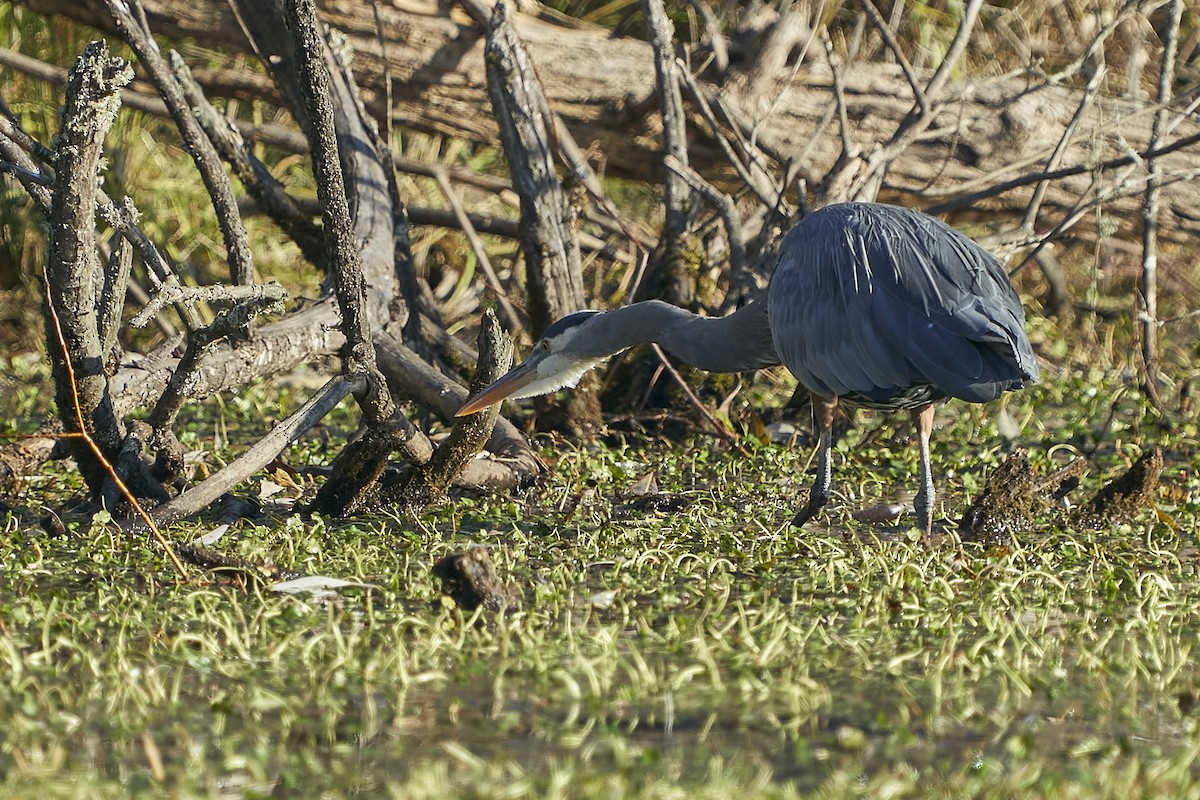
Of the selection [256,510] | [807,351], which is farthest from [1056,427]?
[256,510]

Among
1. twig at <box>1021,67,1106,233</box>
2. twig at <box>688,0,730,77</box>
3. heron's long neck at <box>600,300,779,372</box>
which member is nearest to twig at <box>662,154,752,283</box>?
heron's long neck at <box>600,300,779,372</box>

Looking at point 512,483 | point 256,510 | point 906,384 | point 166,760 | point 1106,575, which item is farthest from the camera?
point 512,483

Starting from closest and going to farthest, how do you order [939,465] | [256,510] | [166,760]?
[166,760], [256,510], [939,465]

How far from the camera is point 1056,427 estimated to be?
6.39m

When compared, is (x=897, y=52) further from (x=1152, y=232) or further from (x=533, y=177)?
(x=533, y=177)

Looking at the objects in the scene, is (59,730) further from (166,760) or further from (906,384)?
(906,384)

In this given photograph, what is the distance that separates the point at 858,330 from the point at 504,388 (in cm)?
123

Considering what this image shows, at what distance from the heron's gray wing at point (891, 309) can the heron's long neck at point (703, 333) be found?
23 cm

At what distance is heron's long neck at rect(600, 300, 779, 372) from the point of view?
4.86 metres

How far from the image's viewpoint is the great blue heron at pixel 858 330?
13.2 ft

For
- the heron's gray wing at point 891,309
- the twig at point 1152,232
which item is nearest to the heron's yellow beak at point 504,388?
the heron's gray wing at point 891,309

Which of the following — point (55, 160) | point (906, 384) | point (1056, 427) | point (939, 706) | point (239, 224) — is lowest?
point (1056, 427)

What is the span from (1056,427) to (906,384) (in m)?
2.48

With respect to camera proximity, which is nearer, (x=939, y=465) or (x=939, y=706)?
(x=939, y=706)
